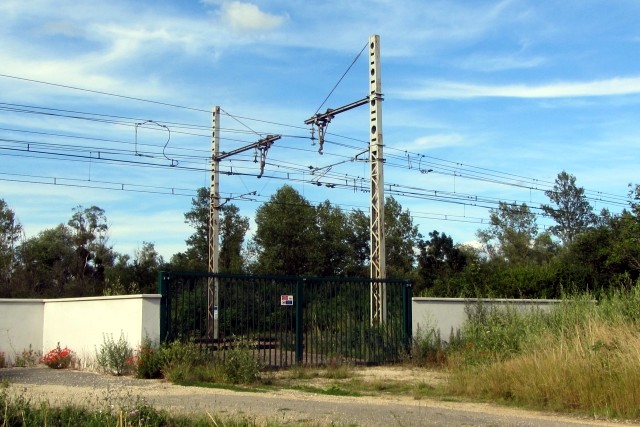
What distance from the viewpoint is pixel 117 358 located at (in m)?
16.0

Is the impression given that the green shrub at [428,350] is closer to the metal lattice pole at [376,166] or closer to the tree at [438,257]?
the metal lattice pole at [376,166]

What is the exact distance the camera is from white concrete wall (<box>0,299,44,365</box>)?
18.9 m

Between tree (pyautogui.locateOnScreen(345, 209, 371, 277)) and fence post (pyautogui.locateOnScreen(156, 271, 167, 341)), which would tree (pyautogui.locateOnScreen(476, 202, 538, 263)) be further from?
fence post (pyautogui.locateOnScreen(156, 271, 167, 341))

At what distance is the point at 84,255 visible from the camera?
54.5 meters

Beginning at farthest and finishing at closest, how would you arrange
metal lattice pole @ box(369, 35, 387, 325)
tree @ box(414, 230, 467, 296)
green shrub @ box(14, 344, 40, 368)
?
tree @ box(414, 230, 467, 296) < metal lattice pole @ box(369, 35, 387, 325) < green shrub @ box(14, 344, 40, 368)

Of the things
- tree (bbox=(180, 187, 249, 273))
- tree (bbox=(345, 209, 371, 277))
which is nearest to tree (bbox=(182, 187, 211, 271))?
tree (bbox=(180, 187, 249, 273))

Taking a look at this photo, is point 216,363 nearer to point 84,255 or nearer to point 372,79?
point 372,79

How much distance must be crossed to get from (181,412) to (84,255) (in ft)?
155

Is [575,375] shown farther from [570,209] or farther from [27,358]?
[570,209]

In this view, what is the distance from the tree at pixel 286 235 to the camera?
48844 millimetres

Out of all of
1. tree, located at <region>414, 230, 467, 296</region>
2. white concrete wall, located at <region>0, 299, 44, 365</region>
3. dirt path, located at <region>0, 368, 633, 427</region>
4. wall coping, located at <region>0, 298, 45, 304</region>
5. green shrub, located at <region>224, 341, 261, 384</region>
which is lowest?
dirt path, located at <region>0, 368, 633, 427</region>

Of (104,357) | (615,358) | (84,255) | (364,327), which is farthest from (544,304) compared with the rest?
(84,255)

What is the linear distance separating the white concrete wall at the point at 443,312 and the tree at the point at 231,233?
3045 cm

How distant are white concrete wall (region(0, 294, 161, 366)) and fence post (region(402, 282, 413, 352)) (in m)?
7.03
